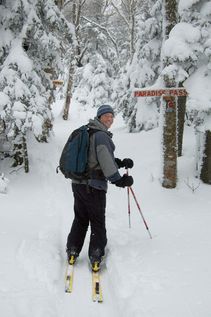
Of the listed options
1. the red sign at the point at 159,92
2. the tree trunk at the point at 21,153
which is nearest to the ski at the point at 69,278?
the red sign at the point at 159,92

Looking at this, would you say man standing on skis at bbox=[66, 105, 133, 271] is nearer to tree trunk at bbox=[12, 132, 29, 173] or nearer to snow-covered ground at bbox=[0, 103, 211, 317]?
snow-covered ground at bbox=[0, 103, 211, 317]

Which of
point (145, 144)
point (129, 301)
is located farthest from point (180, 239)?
point (145, 144)

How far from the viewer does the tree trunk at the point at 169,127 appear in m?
9.49

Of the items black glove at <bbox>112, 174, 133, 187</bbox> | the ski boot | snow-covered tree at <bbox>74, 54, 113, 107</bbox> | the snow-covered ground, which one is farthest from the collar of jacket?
snow-covered tree at <bbox>74, 54, 113, 107</bbox>

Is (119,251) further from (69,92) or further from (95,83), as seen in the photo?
(95,83)

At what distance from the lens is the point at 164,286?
5.38m

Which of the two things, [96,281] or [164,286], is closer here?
[164,286]

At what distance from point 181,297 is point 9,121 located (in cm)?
740

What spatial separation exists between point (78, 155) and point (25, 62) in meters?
5.76

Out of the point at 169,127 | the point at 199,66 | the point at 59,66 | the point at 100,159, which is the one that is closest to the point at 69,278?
the point at 100,159

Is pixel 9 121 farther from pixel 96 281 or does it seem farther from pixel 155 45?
pixel 155 45

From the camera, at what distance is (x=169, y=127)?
9609 millimetres

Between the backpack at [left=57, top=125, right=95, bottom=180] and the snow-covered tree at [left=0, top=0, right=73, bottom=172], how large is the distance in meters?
4.72

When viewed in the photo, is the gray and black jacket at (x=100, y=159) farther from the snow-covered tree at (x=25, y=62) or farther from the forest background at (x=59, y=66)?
the snow-covered tree at (x=25, y=62)
